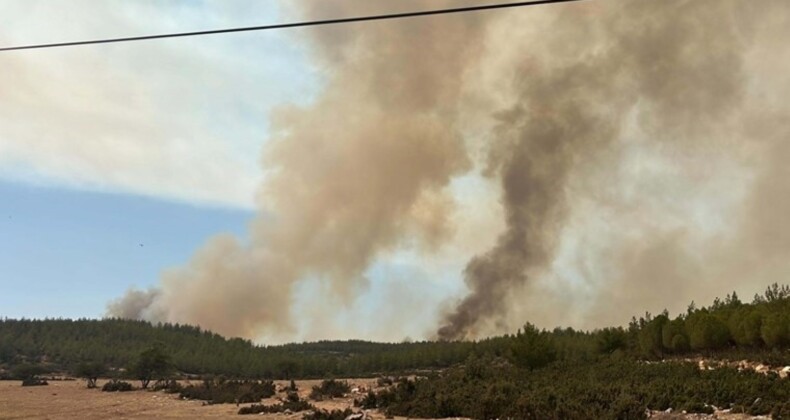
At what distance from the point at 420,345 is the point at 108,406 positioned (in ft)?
Result: 301

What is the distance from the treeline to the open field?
22547mm

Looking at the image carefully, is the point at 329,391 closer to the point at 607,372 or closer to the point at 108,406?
the point at 108,406

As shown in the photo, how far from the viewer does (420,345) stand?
422ft

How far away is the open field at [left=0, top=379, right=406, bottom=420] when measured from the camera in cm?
3512

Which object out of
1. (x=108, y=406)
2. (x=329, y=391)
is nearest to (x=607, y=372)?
(x=329, y=391)

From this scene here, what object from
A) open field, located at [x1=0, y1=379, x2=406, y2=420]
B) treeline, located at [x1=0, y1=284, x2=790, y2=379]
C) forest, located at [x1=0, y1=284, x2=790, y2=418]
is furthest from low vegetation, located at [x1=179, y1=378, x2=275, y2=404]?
treeline, located at [x1=0, y1=284, x2=790, y2=379]

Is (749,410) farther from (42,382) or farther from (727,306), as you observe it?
(42,382)

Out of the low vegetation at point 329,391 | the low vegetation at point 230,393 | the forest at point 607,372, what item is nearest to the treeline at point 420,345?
the forest at point 607,372

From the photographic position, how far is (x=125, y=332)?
163875 mm

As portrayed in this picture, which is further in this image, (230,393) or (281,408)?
(230,393)

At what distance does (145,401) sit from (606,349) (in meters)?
43.9

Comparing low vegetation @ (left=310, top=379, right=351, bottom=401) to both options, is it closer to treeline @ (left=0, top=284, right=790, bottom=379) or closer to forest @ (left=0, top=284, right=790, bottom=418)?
forest @ (left=0, top=284, right=790, bottom=418)

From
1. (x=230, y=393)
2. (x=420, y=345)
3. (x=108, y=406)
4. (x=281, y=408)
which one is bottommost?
(x=281, y=408)

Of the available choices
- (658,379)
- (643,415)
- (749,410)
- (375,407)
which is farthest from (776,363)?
(375,407)
